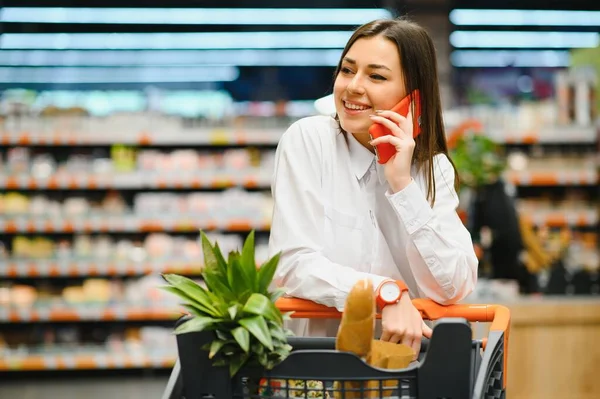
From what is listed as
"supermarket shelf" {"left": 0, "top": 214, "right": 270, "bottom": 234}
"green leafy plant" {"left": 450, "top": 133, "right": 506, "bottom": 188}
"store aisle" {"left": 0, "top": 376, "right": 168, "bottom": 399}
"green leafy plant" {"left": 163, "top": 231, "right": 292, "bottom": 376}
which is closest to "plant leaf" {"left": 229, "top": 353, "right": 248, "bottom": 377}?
"green leafy plant" {"left": 163, "top": 231, "right": 292, "bottom": 376}

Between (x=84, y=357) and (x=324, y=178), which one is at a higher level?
(x=324, y=178)

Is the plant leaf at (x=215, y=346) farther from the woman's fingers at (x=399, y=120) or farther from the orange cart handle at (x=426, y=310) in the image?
the woman's fingers at (x=399, y=120)

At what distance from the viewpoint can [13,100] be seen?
680 cm

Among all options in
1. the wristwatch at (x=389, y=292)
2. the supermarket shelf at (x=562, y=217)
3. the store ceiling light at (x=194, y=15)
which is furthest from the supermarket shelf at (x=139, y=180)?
the wristwatch at (x=389, y=292)

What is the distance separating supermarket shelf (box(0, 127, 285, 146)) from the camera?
666 cm

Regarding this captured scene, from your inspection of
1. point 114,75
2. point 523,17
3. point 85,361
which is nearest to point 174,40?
point 114,75

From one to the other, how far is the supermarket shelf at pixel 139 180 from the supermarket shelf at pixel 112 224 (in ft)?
0.84

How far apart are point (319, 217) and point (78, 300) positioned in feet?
17.2

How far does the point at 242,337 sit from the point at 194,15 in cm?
694

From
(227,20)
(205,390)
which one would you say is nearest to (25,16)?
(227,20)

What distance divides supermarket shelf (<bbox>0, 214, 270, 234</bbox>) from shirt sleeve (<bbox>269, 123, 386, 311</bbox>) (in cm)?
472

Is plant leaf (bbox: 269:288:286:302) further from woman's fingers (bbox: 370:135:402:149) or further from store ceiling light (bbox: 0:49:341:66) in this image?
store ceiling light (bbox: 0:49:341:66)

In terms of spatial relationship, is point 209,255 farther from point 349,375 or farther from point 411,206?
point 411,206

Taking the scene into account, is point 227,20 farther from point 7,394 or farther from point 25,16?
point 7,394
